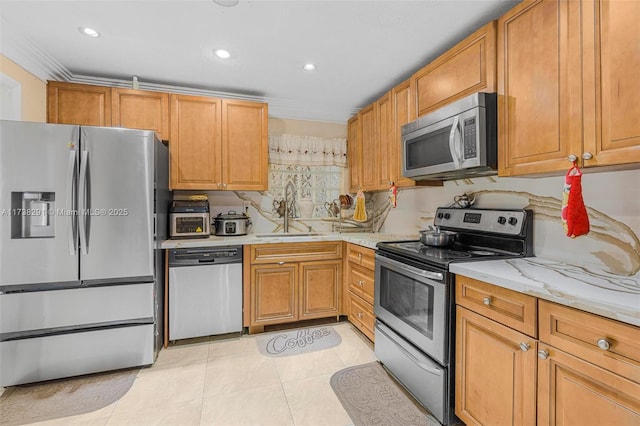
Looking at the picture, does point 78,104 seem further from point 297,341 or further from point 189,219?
point 297,341

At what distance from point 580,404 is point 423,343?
0.77m

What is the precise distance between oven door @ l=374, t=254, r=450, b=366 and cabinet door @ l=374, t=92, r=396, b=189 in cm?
93

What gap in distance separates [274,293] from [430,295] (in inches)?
61.6

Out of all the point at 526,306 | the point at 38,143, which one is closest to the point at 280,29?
the point at 38,143

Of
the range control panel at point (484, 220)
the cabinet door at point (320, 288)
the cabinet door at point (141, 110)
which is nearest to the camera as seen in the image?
the range control panel at point (484, 220)

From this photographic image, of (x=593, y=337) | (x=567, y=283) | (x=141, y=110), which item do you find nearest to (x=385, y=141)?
(x=567, y=283)

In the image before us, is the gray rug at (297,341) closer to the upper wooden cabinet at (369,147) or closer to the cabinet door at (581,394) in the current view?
the upper wooden cabinet at (369,147)

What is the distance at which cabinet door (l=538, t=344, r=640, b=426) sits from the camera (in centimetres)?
95

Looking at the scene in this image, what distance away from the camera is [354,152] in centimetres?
354

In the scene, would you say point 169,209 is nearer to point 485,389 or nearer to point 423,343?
point 423,343

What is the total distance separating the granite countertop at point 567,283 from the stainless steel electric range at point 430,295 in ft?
0.48

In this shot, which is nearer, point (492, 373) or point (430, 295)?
point (492, 373)

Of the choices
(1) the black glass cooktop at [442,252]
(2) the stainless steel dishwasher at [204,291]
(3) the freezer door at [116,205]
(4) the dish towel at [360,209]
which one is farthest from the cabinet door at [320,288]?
(3) the freezer door at [116,205]

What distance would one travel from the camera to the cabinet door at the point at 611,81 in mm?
1157
